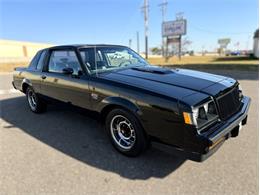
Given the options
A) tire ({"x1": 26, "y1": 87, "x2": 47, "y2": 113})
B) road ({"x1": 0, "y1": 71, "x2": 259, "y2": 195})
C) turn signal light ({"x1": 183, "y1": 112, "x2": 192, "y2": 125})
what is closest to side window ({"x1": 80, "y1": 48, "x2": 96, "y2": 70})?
road ({"x1": 0, "y1": 71, "x2": 259, "y2": 195})

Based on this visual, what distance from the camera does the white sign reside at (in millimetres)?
34341

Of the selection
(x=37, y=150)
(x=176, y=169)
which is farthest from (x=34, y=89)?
(x=176, y=169)

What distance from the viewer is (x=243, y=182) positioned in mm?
2436

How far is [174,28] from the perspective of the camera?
1382 inches

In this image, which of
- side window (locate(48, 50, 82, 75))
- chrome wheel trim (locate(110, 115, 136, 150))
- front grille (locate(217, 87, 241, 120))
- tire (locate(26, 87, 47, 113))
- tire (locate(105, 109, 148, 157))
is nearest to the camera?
front grille (locate(217, 87, 241, 120))

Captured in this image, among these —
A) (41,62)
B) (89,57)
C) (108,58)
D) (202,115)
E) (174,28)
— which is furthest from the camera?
(174,28)

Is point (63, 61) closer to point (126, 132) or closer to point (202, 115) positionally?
point (126, 132)

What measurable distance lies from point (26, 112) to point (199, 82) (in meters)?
4.32

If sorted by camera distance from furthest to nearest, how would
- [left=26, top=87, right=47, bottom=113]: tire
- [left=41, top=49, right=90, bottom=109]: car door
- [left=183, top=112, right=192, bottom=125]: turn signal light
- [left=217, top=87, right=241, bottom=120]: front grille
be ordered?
[left=26, top=87, right=47, bottom=113]: tire → [left=41, top=49, right=90, bottom=109]: car door → [left=217, top=87, right=241, bottom=120]: front grille → [left=183, top=112, right=192, bottom=125]: turn signal light

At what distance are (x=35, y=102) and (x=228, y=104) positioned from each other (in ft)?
14.0

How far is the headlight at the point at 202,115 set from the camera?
7.54 feet

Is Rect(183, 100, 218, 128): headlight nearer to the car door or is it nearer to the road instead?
the road

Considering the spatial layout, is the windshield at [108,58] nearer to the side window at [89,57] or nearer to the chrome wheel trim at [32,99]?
the side window at [89,57]

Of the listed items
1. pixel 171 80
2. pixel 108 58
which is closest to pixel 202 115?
pixel 171 80
